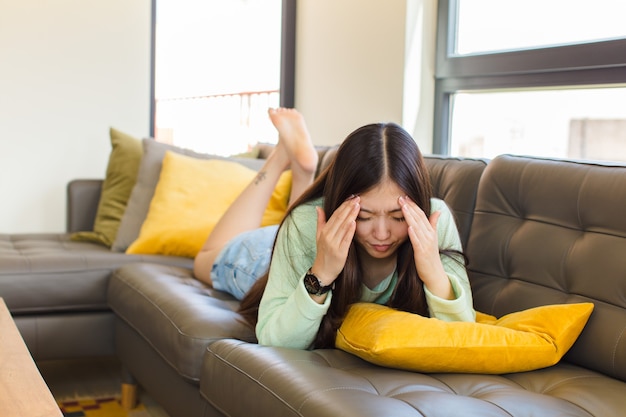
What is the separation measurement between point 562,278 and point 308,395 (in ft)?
2.55

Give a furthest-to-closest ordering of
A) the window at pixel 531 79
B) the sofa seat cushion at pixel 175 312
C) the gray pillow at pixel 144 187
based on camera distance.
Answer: the gray pillow at pixel 144 187 < the window at pixel 531 79 < the sofa seat cushion at pixel 175 312

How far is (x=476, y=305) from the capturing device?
2.22m

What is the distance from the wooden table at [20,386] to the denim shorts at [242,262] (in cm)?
76

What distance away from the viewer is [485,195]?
2.28m

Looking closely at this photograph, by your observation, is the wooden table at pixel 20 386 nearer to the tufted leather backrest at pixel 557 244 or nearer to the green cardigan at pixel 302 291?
the green cardigan at pixel 302 291

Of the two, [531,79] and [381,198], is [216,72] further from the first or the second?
[381,198]

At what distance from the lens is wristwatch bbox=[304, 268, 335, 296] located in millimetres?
1845

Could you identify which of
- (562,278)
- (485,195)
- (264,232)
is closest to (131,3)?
(264,232)

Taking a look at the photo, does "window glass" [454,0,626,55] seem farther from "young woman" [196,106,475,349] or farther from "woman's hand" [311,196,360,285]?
"woman's hand" [311,196,360,285]

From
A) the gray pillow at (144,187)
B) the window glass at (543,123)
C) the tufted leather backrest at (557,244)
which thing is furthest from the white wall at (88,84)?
the tufted leather backrest at (557,244)

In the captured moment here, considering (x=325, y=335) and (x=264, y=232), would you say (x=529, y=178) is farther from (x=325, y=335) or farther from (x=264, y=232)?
(x=264, y=232)

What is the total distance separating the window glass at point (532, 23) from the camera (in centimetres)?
Answer: 284

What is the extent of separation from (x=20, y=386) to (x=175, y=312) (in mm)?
692

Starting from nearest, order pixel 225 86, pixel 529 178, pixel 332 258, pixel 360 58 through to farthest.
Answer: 1. pixel 332 258
2. pixel 529 178
3. pixel 360 58
4. pixel 225 86
